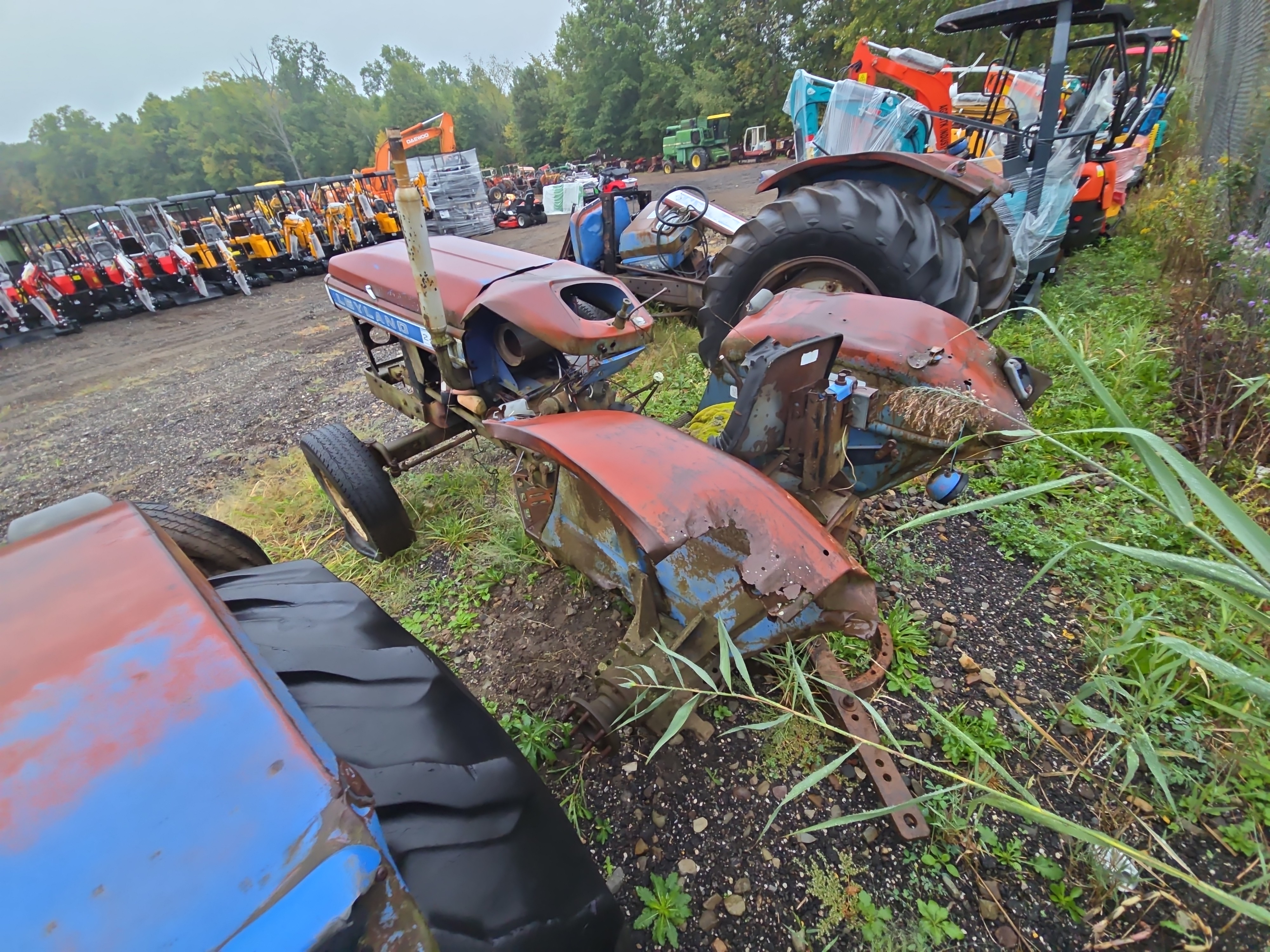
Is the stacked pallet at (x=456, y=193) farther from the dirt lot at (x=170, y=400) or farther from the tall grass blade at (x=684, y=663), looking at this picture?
the tall grass blade at (x=684, y=663)

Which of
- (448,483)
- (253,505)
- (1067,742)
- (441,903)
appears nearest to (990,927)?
(1067,742)

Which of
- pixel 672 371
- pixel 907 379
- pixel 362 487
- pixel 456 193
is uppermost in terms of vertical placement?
pixel 456 193

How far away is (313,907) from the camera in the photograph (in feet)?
1.68

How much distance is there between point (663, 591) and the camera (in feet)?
4.52

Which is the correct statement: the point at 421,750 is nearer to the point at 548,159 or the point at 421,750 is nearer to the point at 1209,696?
the point at 1209,696

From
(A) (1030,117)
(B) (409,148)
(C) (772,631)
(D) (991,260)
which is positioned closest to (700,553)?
(C) (772,631)

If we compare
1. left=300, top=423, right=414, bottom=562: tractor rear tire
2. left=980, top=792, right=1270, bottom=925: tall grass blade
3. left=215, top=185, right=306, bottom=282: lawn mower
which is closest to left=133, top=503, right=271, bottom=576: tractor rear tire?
left=300, top=423, right=414, bottom=562: tractor rear tire

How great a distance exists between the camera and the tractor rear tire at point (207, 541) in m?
1.96

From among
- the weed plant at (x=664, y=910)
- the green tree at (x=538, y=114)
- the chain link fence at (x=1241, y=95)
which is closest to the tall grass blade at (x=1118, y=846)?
the weed plant at (x=664, y=910)

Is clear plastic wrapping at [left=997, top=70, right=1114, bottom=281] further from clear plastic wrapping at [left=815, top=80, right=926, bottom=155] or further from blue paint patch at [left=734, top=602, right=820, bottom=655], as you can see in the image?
blue paint patch at [left=734, top=602, right=820, bottom=655]

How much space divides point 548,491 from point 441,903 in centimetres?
115

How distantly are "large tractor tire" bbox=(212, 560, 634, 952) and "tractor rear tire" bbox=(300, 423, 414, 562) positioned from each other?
4.66 ft

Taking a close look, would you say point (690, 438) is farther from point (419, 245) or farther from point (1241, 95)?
point (1241, 95)

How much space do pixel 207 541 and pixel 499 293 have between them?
1385 mm
